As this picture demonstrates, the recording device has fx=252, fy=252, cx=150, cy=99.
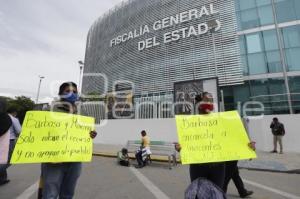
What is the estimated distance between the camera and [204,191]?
8.60 feet

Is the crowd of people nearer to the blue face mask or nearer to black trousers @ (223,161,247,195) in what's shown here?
the blue face mask

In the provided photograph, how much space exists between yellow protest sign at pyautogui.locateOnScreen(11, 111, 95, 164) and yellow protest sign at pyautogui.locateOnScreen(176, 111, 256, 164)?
1.26 m

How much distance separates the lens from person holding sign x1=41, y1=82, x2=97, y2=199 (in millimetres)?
2797

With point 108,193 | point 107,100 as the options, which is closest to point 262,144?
point 108,193

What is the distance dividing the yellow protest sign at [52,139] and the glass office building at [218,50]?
53.6 ft

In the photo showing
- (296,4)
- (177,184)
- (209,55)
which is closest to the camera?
(177,184)

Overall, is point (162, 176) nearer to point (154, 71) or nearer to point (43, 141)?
point (43, 141)

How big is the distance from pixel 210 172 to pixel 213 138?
43cm

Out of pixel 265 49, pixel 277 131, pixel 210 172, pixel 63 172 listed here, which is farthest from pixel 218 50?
pixel 63 172

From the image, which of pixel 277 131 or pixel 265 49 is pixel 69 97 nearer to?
pixel 277 131

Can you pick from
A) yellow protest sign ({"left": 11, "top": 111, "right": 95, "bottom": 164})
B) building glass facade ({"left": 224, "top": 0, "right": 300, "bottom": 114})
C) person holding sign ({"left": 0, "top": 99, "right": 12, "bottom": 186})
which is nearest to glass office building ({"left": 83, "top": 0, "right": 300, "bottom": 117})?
building glass facade ({"left": 224, "top": 0, "right": 300, "bottom": 114})

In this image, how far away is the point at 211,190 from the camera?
103 inches

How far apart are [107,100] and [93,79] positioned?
1635 centimetres

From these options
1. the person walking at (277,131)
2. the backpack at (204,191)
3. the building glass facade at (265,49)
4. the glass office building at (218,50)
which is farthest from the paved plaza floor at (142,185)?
the building glass facade at (265,49)
